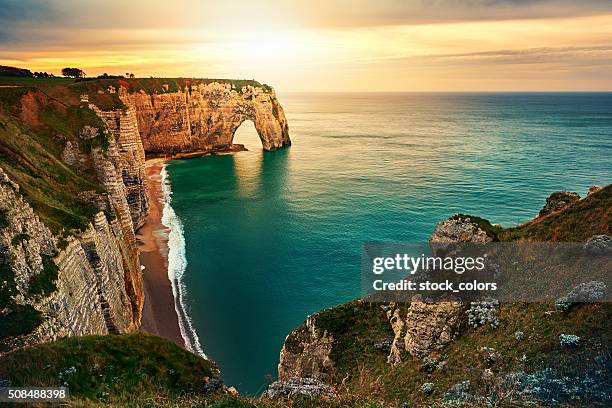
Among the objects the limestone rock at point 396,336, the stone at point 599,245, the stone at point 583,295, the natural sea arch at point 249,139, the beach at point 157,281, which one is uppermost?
the natural sea arch at point 249,139

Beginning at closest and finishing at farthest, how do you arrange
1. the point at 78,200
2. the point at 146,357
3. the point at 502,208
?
the point at 146,357
the point at 78,200
the point at 502,208

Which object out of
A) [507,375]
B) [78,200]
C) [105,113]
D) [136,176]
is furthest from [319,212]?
[507,375]

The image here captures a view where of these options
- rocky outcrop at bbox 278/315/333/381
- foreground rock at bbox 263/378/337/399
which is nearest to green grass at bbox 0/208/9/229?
foreground rock at bbox 263/378/337/399

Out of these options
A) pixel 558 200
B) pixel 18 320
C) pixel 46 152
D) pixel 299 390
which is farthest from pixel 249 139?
pixel 299 390

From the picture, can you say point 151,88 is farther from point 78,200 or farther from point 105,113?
point 78,200

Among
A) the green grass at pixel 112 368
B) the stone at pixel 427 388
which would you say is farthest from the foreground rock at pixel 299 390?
the stone at pixel 427 388

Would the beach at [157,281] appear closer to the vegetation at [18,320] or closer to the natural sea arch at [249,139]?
the vegetation at [18,320]

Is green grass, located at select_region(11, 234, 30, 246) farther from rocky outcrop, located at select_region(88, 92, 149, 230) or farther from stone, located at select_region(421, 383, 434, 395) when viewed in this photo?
rocky outcrop, located at select_region(88, 92, 149, 230)

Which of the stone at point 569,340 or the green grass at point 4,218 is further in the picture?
the green grass at point 4,218
